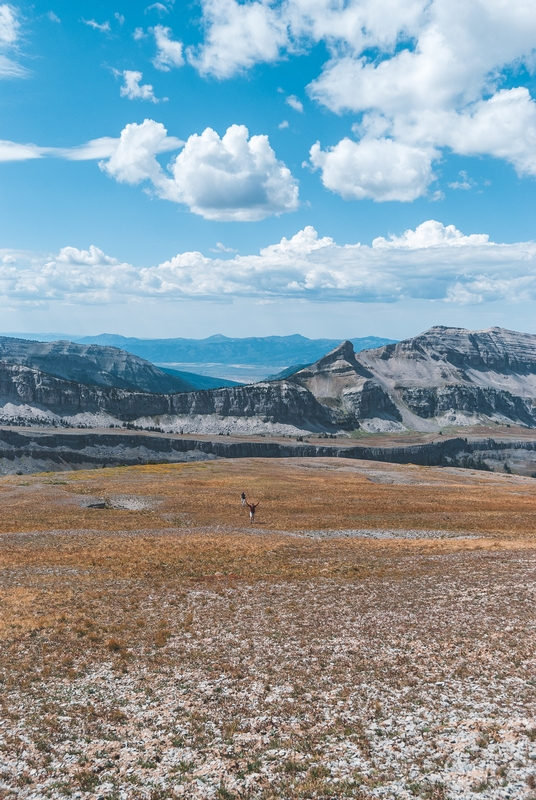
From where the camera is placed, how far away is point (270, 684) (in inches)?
681

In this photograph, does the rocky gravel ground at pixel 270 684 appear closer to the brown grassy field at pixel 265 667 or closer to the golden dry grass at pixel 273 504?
the brown grassy field at pixel 265 667

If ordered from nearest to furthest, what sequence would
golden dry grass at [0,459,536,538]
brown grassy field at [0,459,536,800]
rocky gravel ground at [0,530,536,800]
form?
1. rocky gravel ground at [0,530,536,800]
2. brown grassy field at [0,459,536,800]
3. golden dry grass at [0,459,536,538]

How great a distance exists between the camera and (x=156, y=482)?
86.7m

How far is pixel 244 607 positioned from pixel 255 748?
12.2 metres

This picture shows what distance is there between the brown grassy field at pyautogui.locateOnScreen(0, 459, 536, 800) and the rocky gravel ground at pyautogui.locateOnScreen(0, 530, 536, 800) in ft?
0.21

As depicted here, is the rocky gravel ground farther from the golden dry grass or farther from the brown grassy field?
the golden dry grass

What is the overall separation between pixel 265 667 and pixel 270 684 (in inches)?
52.9

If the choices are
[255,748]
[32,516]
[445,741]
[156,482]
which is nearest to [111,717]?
[255,748]

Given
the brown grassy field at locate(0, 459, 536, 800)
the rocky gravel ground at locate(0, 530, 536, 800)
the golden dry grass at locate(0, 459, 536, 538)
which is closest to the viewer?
the rocky gravel ground at locate(0, 530, 536, 800)

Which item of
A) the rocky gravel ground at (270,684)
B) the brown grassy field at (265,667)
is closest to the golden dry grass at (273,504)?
the brown grassy field at (265,667)

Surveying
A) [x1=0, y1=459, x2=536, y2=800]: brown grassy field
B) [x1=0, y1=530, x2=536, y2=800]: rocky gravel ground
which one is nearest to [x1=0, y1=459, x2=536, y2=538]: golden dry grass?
[x1=0, y1=459, x2=536, y2=800]: brown grassy field

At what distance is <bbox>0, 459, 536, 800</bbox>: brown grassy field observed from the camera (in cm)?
1266

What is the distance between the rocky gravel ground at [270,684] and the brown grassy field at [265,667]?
0.21 ft

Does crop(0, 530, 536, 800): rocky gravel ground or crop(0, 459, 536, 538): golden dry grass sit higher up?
crop(0, 530, 536, 800): rocky gravel ground
